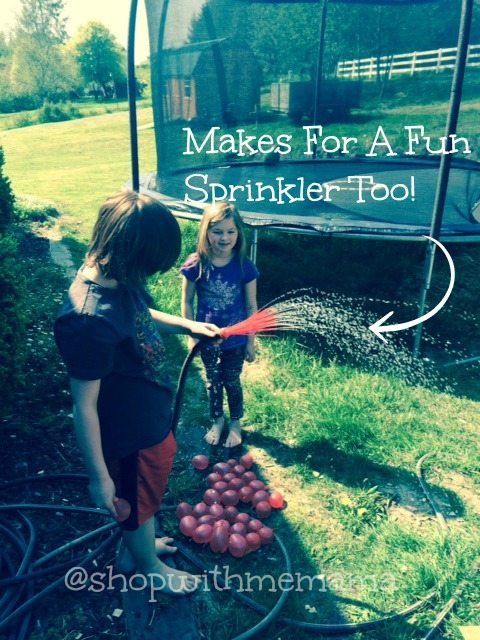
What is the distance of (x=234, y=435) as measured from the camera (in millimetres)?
2910

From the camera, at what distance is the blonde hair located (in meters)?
2.49

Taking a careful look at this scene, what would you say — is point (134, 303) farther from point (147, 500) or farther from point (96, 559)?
point (96, 559)

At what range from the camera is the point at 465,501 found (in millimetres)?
2545

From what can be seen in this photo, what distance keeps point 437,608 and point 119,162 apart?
13.9 meters

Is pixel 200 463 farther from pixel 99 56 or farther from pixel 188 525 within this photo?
pixel 99 56

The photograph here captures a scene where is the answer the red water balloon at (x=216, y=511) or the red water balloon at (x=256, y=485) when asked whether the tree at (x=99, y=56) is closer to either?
the red water balloon at (x=256, y=485)

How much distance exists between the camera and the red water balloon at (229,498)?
2.44 meters

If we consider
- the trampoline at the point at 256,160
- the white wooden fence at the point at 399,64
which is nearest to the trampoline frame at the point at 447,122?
the trampoline at the point at 256,160

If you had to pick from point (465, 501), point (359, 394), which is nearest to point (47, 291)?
point (359, 394)

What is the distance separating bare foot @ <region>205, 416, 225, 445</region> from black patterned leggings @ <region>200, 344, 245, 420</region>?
1.3 inches

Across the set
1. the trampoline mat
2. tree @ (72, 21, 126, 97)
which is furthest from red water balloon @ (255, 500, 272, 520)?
tree @ (72, 21, 126, 97)

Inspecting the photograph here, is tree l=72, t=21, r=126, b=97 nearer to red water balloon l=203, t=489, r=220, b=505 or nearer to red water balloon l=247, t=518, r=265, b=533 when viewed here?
red water balloon l=203, t=489, r=220, b=505

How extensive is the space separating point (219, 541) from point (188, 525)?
0.15 metres

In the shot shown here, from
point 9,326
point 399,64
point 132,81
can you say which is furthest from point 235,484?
point 399,64
